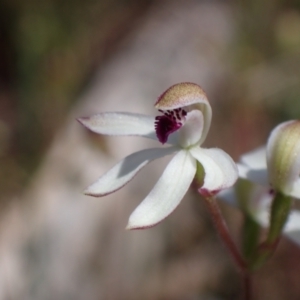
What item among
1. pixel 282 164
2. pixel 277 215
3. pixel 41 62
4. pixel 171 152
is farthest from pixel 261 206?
pixel 41 62

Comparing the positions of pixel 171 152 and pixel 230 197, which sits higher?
pixel 171 152

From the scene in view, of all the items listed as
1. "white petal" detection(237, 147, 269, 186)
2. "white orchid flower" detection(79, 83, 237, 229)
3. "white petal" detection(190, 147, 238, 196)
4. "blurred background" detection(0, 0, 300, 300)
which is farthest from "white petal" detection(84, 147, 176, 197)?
"blurred background" detection(0, 0, 300, 300)

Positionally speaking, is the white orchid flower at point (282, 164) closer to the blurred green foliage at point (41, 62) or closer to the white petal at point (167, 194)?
the white petal at point (167, 194)

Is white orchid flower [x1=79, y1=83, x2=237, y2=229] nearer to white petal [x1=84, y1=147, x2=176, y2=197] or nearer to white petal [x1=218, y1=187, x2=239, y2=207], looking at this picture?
white petal [x1=84, y1=147, x2=176, y2=197]

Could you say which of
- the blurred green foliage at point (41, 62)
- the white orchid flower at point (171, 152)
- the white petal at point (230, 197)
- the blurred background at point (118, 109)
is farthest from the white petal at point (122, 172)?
the blurred green foliage at point (41, 62)

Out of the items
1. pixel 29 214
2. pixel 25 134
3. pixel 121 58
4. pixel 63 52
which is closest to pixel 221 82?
pixel 121 58

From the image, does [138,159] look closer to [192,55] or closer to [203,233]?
[203,233]

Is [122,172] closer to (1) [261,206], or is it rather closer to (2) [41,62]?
(1) [261,206]
